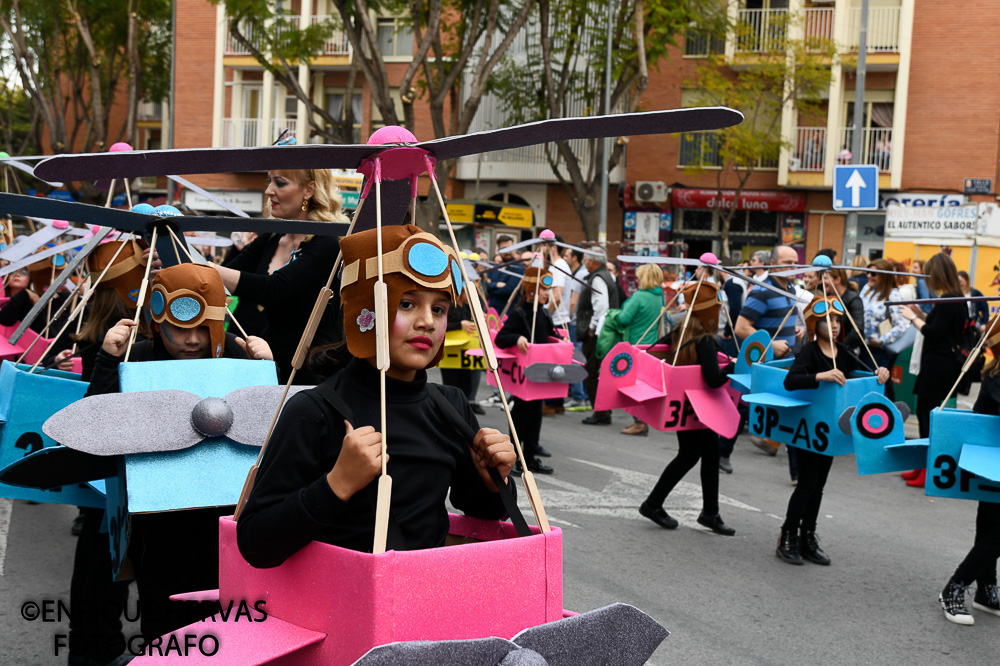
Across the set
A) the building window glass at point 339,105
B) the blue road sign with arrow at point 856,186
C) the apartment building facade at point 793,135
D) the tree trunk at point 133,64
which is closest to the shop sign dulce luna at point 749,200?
the apartment building facade at point 793,135

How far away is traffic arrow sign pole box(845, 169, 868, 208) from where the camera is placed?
45.5 ft

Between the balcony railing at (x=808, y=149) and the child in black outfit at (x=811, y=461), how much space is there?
2185 centimetres

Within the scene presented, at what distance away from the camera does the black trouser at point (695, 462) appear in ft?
22.8

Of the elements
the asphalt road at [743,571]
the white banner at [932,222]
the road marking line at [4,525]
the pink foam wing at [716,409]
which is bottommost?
the road marking line at [4,525]

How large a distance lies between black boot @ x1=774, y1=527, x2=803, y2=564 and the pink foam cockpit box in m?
4.40

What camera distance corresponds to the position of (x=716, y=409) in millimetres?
6852

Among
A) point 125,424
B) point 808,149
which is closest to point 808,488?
point 125,424

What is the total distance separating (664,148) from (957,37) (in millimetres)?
7892

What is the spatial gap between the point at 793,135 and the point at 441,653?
27.2 metres

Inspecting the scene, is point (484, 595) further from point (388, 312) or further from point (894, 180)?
point (894, 180)

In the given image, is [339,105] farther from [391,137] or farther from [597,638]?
[597,638]

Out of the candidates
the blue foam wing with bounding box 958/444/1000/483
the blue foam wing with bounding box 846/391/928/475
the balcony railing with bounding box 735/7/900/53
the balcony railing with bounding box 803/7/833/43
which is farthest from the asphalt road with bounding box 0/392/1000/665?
the balcony railing with bounding box 803/7/833/43

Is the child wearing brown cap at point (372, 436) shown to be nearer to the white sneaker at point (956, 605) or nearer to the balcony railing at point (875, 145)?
the white sneaker at point (956, 605)

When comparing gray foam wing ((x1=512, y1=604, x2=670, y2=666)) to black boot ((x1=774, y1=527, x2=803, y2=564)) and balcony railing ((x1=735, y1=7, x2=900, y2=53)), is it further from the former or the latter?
balcony railing ((x1=735, y1=7, x2=900, y2=53))
